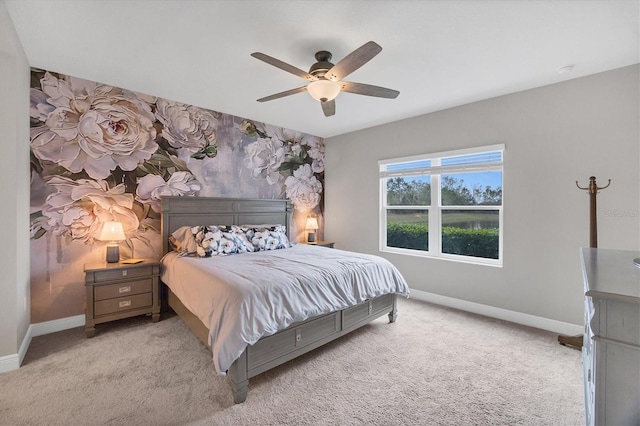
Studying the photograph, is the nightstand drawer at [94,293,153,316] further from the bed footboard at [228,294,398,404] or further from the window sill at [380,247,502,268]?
the window sill at [380,247,502,268]

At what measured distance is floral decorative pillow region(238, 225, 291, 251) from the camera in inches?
146

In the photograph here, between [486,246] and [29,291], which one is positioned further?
[486,246]

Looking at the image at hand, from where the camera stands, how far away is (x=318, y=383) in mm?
2105

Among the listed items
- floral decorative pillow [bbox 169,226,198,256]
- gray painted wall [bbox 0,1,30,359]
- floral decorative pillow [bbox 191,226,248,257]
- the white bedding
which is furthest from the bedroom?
floral decorative pillow [bbox 191,226,248,257]

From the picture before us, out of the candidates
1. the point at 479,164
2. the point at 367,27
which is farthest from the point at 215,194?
the point at 479,164

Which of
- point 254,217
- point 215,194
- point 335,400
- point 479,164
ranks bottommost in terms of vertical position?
point 335,400

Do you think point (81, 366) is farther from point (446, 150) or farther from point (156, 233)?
point (446, 150)

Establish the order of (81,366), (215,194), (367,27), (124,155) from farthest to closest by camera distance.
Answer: (215,194) < (124,155) < (81,366) < (367,27)

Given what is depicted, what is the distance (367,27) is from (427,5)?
1.39 feet

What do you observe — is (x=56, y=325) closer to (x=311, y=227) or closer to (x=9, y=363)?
(x=9, y=363)

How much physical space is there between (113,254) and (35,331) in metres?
0.97

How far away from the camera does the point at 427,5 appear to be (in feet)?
6.11

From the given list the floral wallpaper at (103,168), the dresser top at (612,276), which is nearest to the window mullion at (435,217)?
the dresser top at (612,276)

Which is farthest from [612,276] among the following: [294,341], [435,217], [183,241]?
[183,241]
